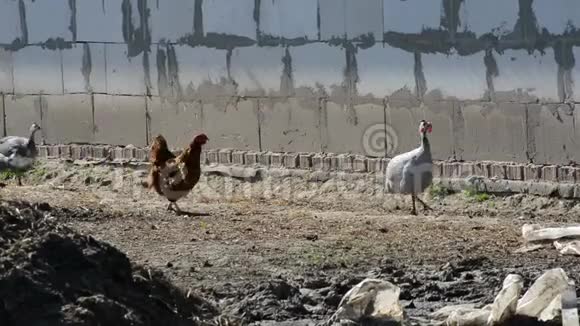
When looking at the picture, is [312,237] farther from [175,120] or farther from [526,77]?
[175,120]

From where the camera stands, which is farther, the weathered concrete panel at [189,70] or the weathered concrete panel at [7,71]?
the weathered concrete panel at [7,71]

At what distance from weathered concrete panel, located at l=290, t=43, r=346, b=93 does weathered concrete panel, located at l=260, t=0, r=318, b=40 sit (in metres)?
0.13

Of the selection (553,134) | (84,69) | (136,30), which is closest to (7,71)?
(84,69)

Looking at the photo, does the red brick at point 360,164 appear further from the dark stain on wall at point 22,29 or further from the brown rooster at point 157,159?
the dark stain on wall at point 22,29

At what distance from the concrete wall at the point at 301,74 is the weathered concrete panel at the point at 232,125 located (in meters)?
0.01

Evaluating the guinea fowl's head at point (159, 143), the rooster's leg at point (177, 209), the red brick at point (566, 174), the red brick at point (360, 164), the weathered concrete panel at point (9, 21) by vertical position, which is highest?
the weathered concrete panel at point (9, 21)

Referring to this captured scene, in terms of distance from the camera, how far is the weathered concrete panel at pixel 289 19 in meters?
13.3

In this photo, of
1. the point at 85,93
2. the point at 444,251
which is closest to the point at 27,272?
the point at 444,251

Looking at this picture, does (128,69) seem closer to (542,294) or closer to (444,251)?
(444,251)

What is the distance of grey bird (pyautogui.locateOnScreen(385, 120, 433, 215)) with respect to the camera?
12.2 meters

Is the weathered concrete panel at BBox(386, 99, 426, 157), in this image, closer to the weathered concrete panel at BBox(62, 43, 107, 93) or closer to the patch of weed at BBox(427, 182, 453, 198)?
the patch of weed at BBox(427, 182, 453, 198)

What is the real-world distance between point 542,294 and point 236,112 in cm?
609

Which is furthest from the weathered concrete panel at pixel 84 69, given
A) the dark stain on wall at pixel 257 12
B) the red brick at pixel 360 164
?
the red brick at pixel 360 164

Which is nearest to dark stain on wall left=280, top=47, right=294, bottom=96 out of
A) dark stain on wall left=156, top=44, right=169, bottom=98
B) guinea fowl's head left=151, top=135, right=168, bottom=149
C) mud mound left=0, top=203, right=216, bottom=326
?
guinea fowl's head left=151, top=135, right=168, bottom=149
